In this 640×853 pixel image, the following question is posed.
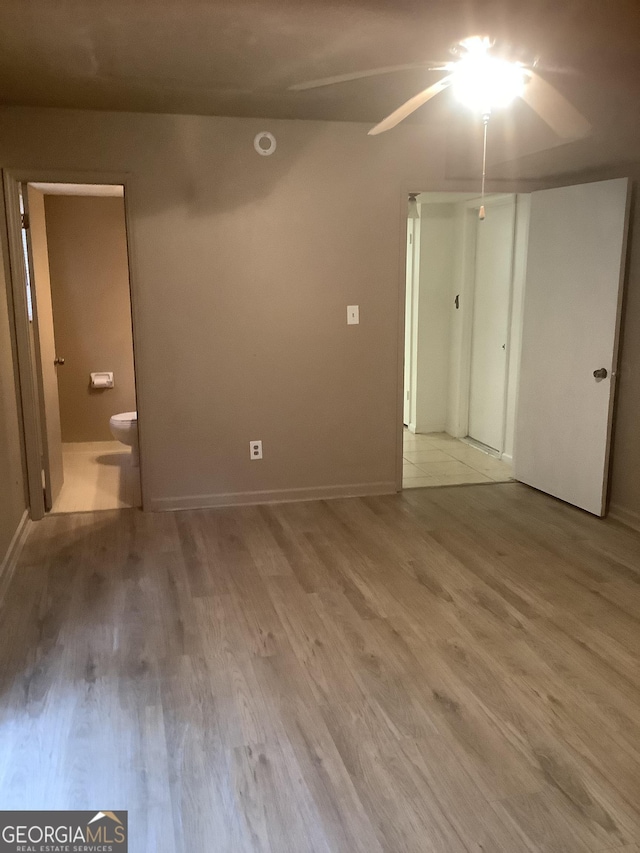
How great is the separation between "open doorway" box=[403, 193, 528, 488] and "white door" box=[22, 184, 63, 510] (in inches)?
98.0

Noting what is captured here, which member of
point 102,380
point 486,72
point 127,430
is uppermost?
point 486,72

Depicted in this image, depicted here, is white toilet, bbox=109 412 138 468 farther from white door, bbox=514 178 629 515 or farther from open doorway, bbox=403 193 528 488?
white door, bbox=514 178 629 515

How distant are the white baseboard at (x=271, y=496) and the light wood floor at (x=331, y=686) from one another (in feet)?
1.13

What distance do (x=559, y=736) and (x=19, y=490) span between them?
10.2 ft

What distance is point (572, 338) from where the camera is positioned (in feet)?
14.3

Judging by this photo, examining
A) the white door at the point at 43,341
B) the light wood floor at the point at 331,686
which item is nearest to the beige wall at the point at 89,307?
the white door at the point at 43,341

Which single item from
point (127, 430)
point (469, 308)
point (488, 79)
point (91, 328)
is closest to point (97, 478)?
point (127, 430)

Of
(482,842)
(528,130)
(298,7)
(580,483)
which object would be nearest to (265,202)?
(528,130)

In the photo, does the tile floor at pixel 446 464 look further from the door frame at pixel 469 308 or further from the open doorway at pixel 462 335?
the door frame at pixel 469 308

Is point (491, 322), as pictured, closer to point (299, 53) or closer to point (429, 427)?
point (429, 427)

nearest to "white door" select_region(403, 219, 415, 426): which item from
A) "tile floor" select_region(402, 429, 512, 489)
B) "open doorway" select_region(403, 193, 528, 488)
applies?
"open doorway" select_region(403, 193, 528, 488)

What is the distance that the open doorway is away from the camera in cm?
553

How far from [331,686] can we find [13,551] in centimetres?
202

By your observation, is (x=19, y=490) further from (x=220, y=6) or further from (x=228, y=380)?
(x=220, y=6)
